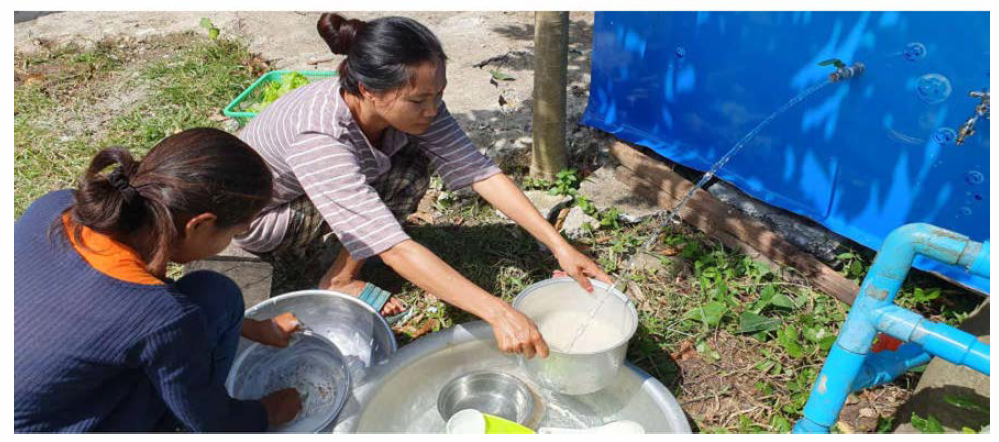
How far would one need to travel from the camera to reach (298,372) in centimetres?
245

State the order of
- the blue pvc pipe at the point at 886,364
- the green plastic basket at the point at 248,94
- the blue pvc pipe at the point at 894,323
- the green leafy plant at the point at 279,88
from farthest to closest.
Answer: the green leafy plant at the point at 279,88 < the green plastic basket at the point at 248,94 < the blue pvc pipe at the point at 886,364 < the blue pvc pipe at the point at 894,323

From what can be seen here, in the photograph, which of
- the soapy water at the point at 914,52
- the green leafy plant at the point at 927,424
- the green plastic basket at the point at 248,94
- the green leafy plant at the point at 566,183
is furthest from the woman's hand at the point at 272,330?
the soapy water at the point at 914,52

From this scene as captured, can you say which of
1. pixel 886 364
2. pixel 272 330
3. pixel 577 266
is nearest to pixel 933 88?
pixel 886 364

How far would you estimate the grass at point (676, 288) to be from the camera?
2430mm

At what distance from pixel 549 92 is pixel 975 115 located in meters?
1.63

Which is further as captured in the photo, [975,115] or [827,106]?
[827,106]

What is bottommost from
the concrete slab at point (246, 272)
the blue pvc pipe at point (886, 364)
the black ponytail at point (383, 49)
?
the concrete slab at point (246, 272)

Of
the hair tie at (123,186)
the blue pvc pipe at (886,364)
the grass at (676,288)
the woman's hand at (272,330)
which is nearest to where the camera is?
the hair tie at (123,186)

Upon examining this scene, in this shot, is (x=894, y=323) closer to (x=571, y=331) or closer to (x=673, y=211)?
(x=571, y=331)

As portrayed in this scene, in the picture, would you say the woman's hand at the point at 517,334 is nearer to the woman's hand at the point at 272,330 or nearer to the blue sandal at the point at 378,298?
the woman's hand at the point at 272,330

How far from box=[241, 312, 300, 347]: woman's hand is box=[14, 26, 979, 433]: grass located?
1.76 feet

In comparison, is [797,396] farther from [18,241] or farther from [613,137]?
[18,241]

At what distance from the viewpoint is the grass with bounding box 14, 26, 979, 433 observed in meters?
2.43

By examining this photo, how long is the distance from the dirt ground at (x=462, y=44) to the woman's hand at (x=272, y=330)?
163 cm
